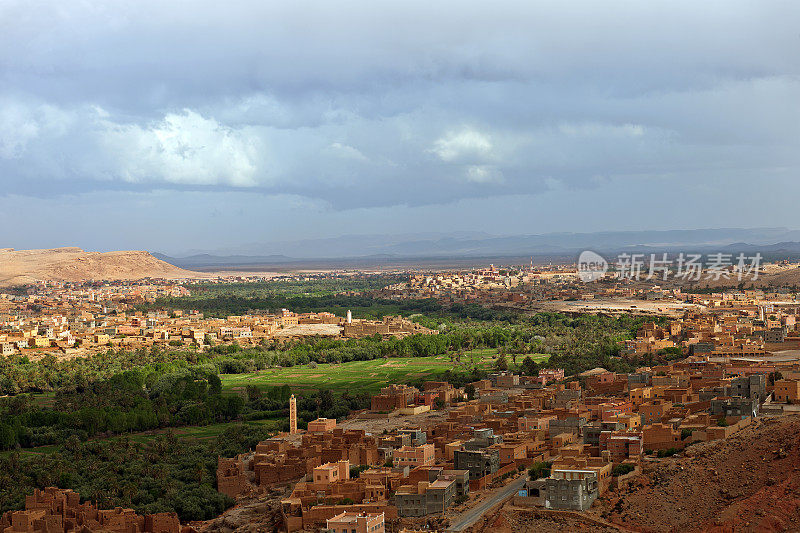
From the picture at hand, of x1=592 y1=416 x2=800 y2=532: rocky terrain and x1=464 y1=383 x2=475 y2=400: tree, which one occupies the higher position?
x1=592 y1=416 x2=800 y2=532: rocky terrain

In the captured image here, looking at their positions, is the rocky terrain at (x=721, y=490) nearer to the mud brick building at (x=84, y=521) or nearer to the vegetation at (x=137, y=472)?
the mud brick building at (x=84, y=521)

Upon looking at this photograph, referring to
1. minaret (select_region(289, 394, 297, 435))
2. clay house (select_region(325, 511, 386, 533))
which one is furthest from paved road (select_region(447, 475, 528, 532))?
minaret (select_region(289, 394, 297, 435))

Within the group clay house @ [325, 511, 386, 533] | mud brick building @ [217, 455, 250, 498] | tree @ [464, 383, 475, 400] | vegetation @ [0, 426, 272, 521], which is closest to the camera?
clay house @ [325, 511, 386, 533]

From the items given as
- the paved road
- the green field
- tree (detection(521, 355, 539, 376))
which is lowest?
the green field

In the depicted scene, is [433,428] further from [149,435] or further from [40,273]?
[40,273]

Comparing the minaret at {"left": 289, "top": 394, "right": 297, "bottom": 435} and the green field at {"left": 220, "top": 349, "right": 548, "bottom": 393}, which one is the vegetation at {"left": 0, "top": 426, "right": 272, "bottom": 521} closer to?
the minaret at {"left": 289, "top": 394, "right": 297, "bottom": 435}

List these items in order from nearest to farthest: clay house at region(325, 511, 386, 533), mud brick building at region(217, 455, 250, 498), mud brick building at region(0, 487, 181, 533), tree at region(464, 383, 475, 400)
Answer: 1. clay house at region(325, 511, 386, 533)
2. mud brick building at region(0, 487, 181, 533)
3. mud brick building at region(217, 455, 250, 498)
4. tree at region(464, 383, 475, 400)
